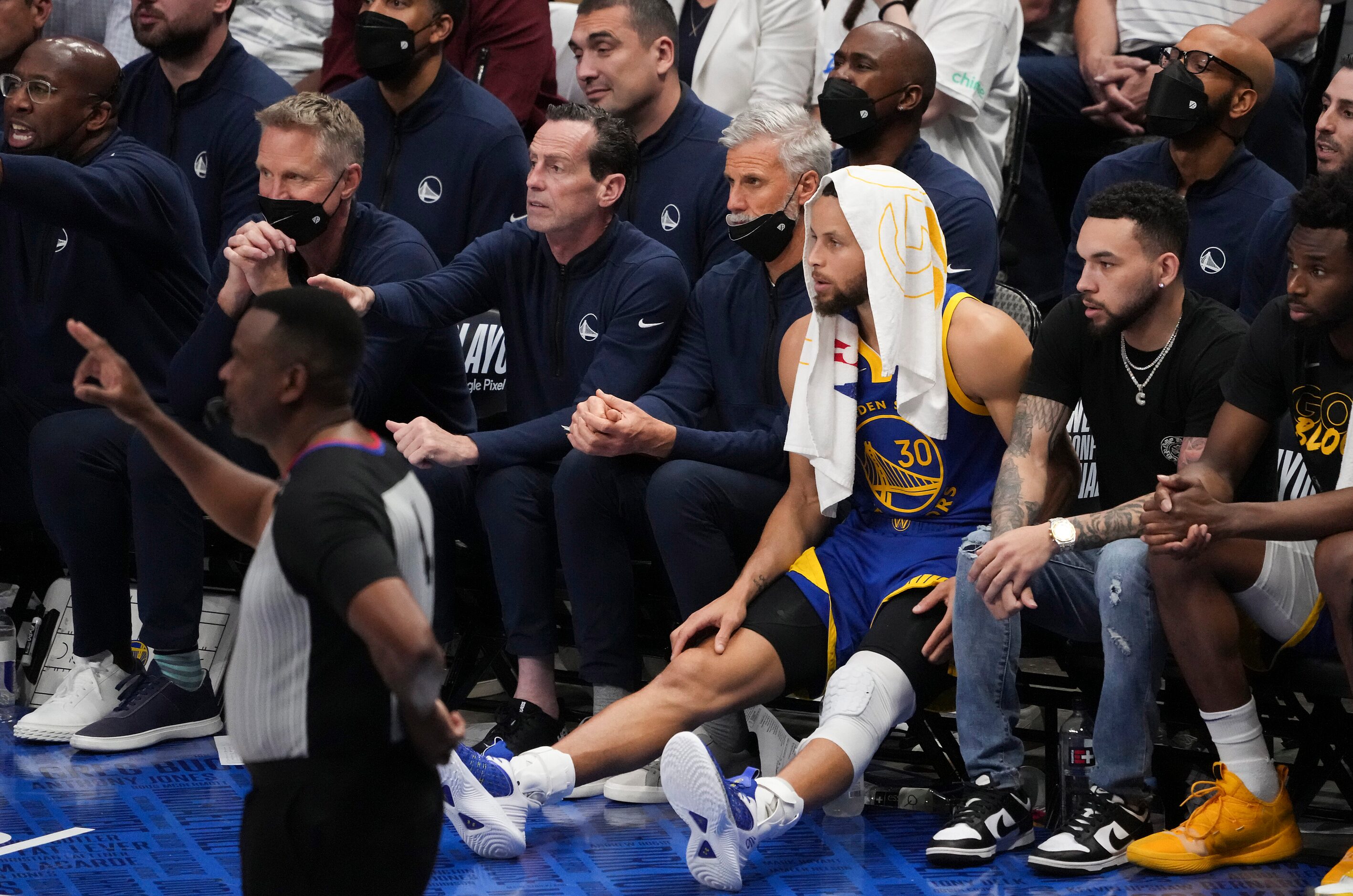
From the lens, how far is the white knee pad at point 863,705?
146 inches

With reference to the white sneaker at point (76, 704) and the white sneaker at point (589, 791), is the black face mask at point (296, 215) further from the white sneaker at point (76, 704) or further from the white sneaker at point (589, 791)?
the white sneaker at point (589, 791)

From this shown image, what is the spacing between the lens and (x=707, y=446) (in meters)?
4.26

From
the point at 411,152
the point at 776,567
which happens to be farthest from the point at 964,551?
the point at 411,152

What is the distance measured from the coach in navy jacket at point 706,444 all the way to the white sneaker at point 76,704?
1435mm

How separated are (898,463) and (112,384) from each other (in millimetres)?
2237

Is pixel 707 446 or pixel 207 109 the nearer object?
pixel 707 446

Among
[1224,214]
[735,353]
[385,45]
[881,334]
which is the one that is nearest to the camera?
[881,334]

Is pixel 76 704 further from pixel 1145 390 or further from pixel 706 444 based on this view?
pixel 1145 390

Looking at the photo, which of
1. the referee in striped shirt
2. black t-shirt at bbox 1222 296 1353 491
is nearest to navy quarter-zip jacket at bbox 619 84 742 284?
black t-shirt at bbox 1222 296 1353 491

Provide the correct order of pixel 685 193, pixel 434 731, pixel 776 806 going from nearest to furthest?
1. pixel 434 731
2. pixel 776 806
3. pixel 685 193

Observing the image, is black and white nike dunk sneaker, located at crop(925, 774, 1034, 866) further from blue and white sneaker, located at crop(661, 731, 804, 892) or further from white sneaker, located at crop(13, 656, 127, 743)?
white sneaker, located at crop(13, 656, 127, 743)

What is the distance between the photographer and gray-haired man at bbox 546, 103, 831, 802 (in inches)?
163

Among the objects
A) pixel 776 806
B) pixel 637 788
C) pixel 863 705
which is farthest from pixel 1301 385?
pixel 637 788

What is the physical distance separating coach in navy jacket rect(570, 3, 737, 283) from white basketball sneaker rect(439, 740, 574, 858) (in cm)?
183
